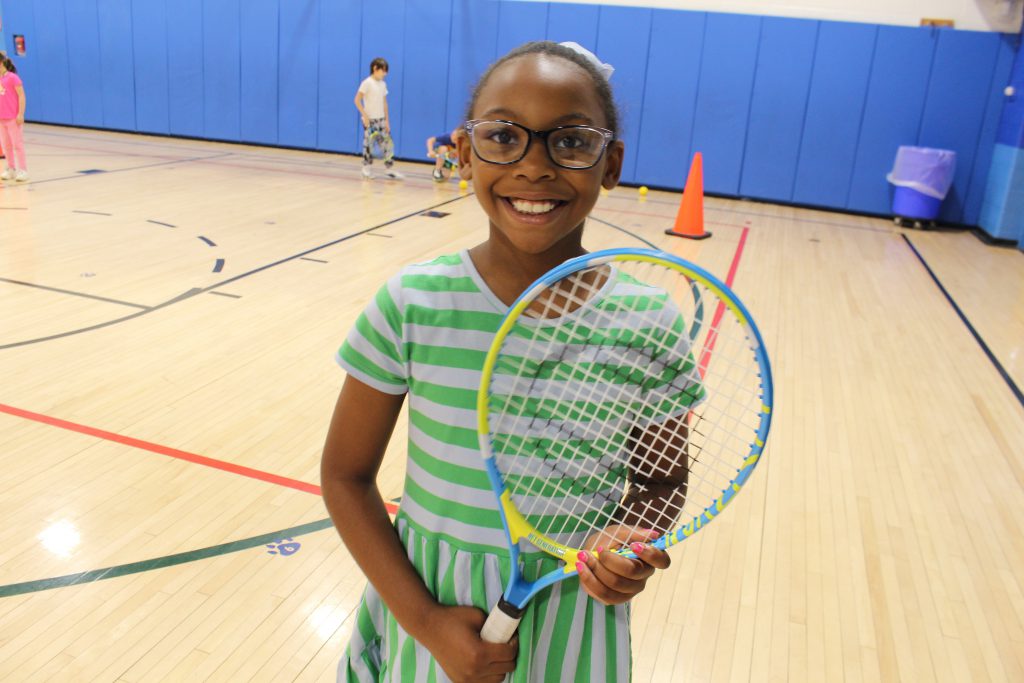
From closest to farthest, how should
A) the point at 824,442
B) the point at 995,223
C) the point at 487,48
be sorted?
the point at 824,442, the point at 995,223, the point at 487,48

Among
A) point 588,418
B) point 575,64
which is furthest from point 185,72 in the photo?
point 588,418

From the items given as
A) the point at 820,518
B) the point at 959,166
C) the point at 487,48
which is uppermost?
the point at 487,48

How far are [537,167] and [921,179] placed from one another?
34.8ft

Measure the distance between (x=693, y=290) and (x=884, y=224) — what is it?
1071 centimetres

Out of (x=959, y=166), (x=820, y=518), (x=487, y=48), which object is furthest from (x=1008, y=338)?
(x=487, y=48)

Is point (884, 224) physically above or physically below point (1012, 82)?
below

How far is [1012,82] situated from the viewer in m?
10.1

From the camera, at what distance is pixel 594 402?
107 centimetres

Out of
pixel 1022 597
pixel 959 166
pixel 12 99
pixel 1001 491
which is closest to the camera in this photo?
pixel 1022 597

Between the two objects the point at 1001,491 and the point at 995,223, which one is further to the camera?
the point at 995,223

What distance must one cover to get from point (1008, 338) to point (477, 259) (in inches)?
237

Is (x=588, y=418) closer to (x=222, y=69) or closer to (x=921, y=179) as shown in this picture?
(x=921, y=179)

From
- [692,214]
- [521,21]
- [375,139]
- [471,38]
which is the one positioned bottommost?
[692,214]

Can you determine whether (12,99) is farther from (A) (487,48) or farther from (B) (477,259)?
(B) (477,259)
